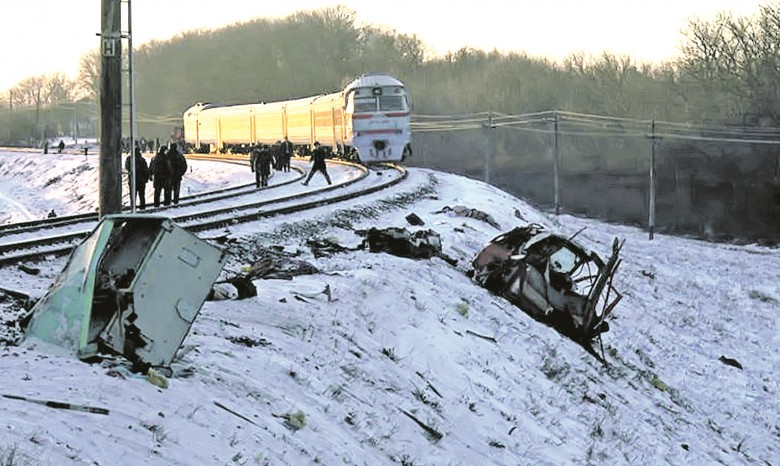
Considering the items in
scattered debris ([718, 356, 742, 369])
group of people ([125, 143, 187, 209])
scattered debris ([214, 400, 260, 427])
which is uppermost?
group of people ([125, 143, 187, 209])

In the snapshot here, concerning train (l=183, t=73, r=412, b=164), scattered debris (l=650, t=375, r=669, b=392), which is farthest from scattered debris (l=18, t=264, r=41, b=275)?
train (l=183, t=73, r=412, b=164)

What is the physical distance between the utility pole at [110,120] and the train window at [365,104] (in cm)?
2228

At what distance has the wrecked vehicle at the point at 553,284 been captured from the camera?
14023mm

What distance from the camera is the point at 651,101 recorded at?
75000 millimetres

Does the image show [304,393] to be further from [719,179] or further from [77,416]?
[719,179]

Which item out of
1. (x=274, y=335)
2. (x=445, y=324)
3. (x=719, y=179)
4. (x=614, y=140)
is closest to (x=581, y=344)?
(x=445, y=324)

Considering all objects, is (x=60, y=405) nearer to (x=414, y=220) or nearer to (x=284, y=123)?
(x=414, y=220)

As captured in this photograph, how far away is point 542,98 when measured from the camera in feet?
280

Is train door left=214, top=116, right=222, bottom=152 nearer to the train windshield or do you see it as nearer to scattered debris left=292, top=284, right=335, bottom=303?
the train windshield

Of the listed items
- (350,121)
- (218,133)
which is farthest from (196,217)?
(218,133)

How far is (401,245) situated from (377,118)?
19.8m

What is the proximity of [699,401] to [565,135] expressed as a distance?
6378cm

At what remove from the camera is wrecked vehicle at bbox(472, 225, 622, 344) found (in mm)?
14023

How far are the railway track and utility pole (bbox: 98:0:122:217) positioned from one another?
3.08ft
